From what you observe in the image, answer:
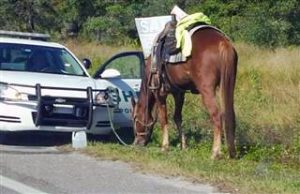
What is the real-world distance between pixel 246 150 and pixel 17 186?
4246 mm

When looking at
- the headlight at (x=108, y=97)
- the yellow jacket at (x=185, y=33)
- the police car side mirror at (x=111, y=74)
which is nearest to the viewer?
the yellow jacket at (x=185, y=33)

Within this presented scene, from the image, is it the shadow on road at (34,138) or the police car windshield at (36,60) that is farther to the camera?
the police car windshield at (36,60)

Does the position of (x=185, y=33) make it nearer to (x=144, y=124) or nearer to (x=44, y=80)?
(x=144, y=124)

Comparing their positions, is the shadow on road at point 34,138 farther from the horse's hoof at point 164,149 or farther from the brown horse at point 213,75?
the brown horse at point 213,75

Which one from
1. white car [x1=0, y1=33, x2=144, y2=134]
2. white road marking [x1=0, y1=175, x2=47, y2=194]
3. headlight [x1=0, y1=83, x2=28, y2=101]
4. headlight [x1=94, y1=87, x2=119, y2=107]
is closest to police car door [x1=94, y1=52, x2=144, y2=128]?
white car [x1=0, y1=33, x2=144, y2=134]

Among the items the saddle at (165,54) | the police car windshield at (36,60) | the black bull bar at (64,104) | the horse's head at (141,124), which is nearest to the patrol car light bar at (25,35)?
the police car windshield at (36,60)

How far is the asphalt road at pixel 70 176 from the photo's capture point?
9.38m

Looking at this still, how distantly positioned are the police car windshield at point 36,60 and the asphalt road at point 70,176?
1754mm

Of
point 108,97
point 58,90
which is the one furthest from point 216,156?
point 58,90

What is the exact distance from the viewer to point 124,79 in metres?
14.2

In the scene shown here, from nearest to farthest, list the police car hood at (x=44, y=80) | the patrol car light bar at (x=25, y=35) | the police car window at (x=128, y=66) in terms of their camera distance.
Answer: the police car hood at (x=44, y=80) < the police car window at (x=128, y=66) < the patrol car light bar at (x=25, y=35)

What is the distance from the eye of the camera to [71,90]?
12.8 m

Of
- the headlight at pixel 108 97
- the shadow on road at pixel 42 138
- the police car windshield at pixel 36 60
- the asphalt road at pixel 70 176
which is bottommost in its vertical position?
the shadow on road at pixel 42 138

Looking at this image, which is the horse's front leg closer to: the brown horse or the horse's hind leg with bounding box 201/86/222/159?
the brown horse
